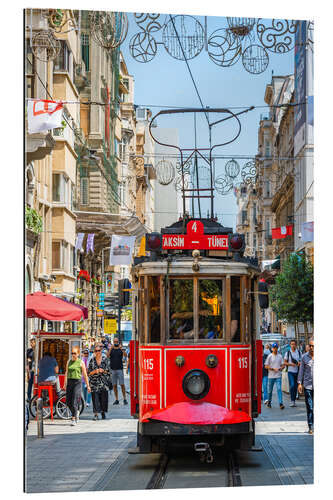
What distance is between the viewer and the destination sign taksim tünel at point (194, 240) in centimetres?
1009

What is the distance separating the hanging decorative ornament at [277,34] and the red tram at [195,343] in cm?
230

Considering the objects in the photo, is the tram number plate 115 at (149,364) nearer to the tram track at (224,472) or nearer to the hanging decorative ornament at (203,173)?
the tram track at (224,472)

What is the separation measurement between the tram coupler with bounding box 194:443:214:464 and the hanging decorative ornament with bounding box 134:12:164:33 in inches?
187

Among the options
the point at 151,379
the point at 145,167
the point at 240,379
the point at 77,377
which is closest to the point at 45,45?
the point at 145,167

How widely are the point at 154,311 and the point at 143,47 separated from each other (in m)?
3.11

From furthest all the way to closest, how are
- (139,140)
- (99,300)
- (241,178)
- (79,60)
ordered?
(99,300)
(139,140)
(241,178)
(79,60)

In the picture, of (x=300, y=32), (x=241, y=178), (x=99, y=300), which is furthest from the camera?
(x=99, y=300)

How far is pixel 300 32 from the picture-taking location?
10484 mm

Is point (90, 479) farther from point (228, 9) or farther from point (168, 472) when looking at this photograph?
point (228, 9)

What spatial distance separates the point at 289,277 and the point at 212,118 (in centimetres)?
641

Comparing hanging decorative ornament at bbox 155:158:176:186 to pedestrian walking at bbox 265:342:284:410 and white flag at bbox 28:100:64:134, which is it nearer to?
white flag at bbox 28:100:64:134

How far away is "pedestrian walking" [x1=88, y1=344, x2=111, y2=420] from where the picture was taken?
51.6 feet

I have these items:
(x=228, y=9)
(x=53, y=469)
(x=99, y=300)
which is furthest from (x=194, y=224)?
(x=99, y=300)

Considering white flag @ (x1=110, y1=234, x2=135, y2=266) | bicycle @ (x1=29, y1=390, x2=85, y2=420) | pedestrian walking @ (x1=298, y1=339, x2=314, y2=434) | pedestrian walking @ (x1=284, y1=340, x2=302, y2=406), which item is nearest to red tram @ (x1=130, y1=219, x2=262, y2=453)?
pedestrian walking @ (x1=298, y1=339, x2=314, y2=434)
